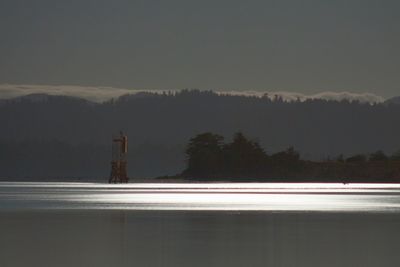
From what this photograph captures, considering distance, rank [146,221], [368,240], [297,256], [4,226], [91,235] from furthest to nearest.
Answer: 1. [146,221]
2. [4,226]
3. [91,235]
4. [368,240]
5. [297,256]

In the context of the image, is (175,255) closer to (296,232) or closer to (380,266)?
(380,266)

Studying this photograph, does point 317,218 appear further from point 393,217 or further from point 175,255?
point 175,255

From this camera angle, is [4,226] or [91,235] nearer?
[91,235]

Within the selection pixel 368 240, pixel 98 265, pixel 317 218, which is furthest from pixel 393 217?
pixel 98 265

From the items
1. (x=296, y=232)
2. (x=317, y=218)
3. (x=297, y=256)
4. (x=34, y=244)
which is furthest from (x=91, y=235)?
(x=317, y=218)

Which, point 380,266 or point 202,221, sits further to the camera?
point 202,221

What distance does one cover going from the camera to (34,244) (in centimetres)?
3825

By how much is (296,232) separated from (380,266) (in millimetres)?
14406

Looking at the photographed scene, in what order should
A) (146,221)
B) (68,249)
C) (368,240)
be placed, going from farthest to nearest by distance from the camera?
(146,221) < (368,240) < (68,249)

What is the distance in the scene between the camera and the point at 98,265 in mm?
30938

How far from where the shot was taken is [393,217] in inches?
2324

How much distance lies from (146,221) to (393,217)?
45.4 ft

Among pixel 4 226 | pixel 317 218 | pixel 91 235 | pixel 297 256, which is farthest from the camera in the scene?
pixel 317 218

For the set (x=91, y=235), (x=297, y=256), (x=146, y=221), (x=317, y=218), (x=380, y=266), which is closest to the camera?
(x=380, y=266)
